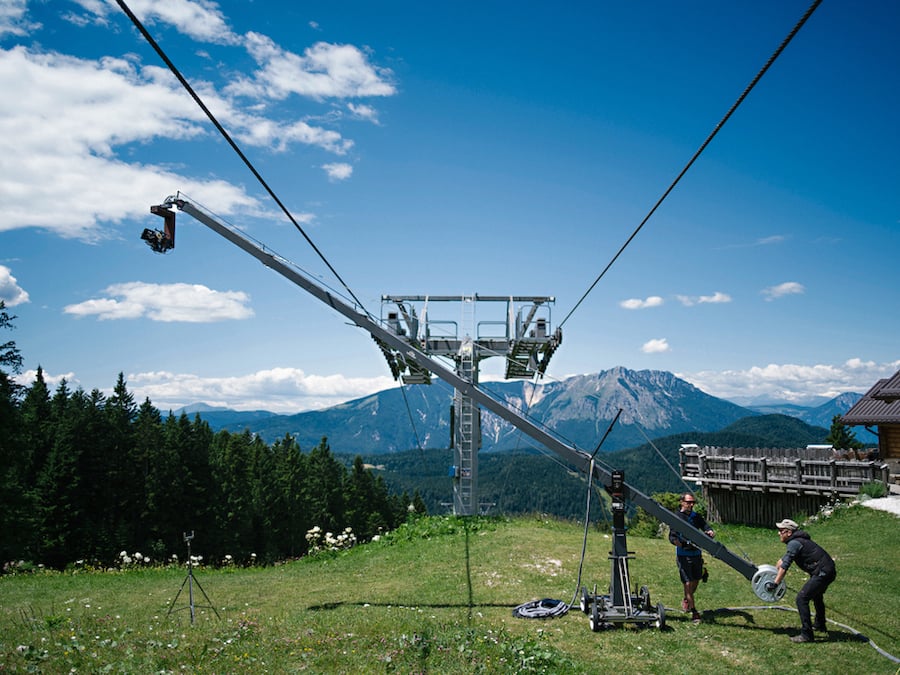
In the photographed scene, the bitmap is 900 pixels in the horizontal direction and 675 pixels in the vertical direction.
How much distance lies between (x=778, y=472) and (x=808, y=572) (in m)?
17.9

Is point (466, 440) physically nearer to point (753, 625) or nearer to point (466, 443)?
point (466, 443)

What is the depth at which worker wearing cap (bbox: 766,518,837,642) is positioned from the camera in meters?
9.38

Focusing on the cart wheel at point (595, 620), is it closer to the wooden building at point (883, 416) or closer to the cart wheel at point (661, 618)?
the cart wheel at point (661, 618)

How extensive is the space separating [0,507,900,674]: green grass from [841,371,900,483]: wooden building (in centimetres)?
1158

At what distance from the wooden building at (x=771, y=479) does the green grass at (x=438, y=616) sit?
3402 mm

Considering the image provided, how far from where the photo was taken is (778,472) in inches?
991

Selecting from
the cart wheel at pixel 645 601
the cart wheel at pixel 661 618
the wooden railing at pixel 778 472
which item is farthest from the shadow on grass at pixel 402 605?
the wooden railing at pixel 778 472

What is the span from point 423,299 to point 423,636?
13269mm

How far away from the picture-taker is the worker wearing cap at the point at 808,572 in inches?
369

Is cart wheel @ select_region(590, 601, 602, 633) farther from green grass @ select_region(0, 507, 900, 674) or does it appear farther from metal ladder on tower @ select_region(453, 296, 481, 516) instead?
metal ladder on tower @ select_region(453, 296, 481, 516)

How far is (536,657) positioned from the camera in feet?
27.4

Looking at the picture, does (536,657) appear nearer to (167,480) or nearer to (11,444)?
(11,444)

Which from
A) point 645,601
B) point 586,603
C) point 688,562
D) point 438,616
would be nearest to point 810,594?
point 688,562

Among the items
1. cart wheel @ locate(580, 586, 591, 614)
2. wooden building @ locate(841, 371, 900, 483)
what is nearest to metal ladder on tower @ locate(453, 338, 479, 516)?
cart wheel @ locate(580, 586, 591, 614)
